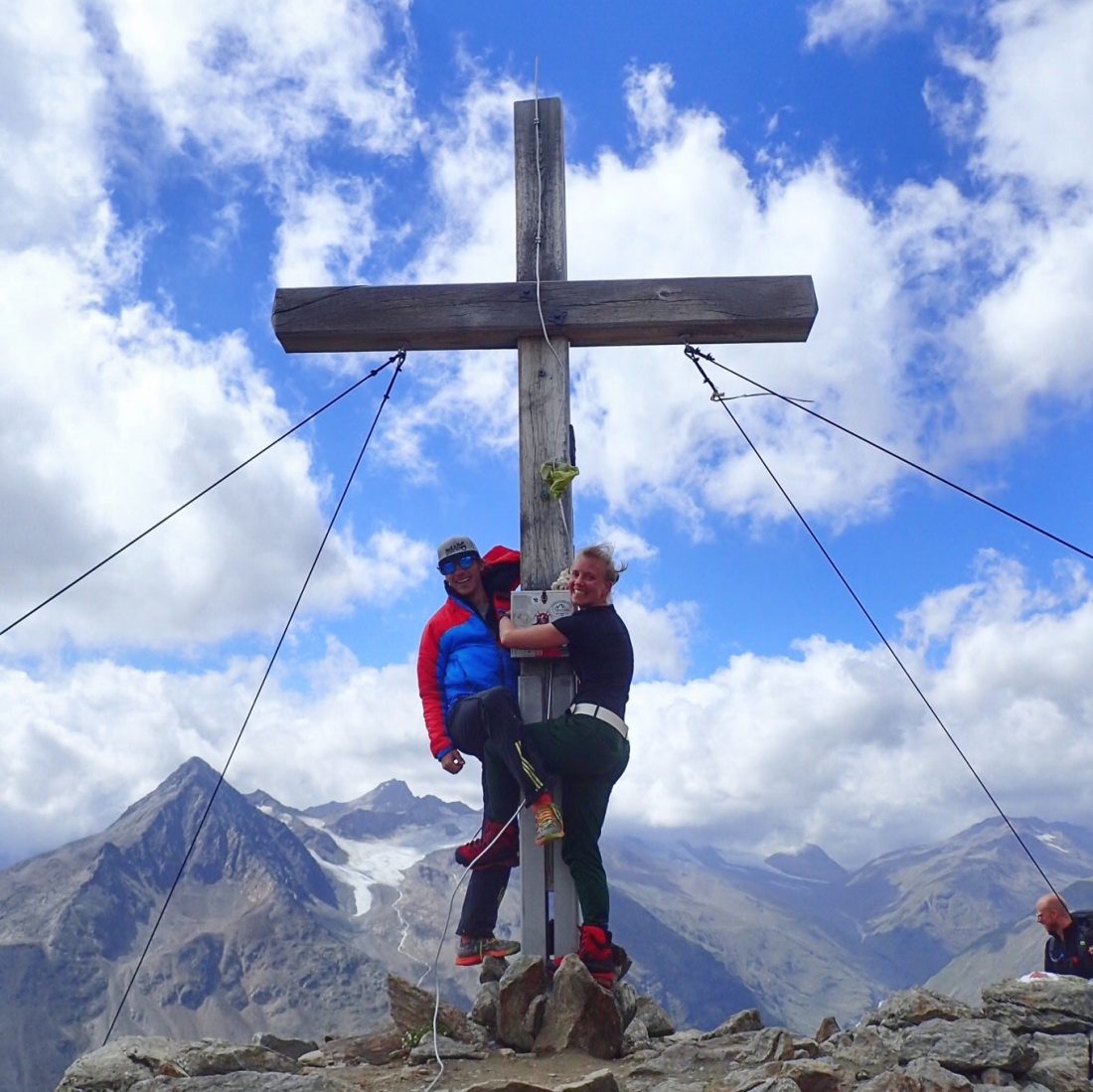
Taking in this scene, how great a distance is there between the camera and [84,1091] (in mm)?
6523

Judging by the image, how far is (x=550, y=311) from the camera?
365 inches

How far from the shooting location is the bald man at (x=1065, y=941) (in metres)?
11.2

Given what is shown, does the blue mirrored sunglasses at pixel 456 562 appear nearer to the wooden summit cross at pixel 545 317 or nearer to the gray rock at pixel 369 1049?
the wooden summit cross at pixel 545 317

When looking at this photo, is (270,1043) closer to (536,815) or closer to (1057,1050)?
(536,815)

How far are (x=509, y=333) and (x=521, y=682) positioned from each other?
302cm

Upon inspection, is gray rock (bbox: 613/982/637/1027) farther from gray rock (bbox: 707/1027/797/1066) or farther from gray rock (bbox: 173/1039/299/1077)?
gray rock (bbox: 173/1039/299/1077)

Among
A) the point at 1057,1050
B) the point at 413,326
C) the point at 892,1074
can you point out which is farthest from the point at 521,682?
the point at 1057,1050

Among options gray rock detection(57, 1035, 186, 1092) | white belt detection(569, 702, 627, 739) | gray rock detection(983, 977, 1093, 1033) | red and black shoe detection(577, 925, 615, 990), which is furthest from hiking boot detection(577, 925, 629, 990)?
gray rock detection(57, 1035, 186, 1092)

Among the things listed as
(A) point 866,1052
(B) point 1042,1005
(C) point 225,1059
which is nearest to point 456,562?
(C) point 225,1059

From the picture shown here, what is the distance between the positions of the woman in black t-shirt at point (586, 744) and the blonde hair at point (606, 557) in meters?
0.01

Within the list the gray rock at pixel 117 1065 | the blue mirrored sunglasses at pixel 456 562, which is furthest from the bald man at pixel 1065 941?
the gray rock at pixel 117 1065

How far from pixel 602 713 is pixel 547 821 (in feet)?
2.91

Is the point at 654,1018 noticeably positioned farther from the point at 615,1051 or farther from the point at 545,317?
the point at 545,317

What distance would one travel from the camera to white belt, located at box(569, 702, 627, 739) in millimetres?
8070
